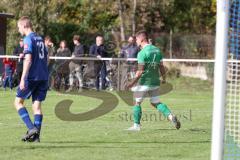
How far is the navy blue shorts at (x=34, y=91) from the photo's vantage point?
36.8 feet

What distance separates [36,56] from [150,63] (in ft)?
9.09

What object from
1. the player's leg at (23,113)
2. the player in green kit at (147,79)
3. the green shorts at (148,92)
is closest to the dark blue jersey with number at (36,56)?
the player's leg at (23,113)

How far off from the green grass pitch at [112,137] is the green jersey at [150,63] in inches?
36.2

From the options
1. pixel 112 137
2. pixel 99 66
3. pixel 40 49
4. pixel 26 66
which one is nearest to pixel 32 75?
pixel 26 66

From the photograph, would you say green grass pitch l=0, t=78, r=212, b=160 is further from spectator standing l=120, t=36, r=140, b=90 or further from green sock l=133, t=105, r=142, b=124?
spectator standing l=120, t=36, r=140, b=90

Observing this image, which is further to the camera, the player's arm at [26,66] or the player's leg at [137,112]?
the player's leg at [137,112]

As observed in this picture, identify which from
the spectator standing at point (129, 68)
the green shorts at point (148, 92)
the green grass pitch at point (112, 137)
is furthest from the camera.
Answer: the spectator standing at point (129, 68)

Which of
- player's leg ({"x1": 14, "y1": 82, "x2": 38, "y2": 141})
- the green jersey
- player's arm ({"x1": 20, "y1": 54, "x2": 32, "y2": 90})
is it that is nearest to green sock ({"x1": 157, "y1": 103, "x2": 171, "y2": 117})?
the green jersey

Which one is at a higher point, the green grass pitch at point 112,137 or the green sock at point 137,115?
the green sock at point 137,115

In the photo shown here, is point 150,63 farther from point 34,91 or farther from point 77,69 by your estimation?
point 77,69

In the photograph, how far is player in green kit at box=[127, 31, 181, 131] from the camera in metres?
13.0

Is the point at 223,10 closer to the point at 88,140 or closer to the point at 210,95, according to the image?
the point at 88,140

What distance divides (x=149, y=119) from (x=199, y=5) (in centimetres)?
2753

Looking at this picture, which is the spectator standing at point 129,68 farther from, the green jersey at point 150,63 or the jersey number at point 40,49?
the jersey number at point 40,49
